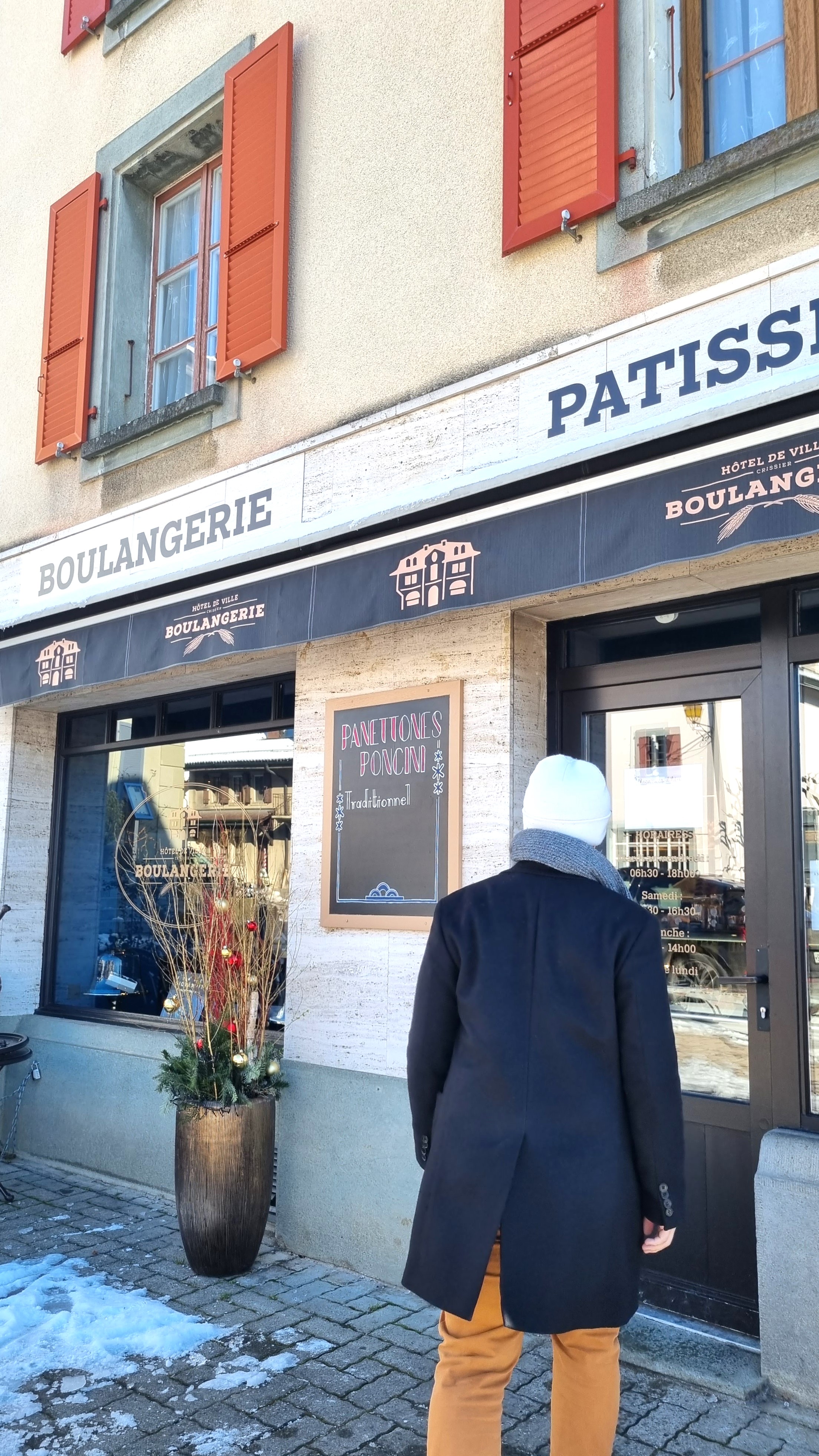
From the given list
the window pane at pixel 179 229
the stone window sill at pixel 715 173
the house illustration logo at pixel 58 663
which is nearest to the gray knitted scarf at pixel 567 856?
the stone window sill at pixel 715 173

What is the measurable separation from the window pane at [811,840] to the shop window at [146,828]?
2.61 metres

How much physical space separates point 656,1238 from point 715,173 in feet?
11.4

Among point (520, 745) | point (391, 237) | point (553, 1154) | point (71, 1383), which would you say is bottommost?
point (71, 1383)

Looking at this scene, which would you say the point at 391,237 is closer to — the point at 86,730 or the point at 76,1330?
the point at 86,730

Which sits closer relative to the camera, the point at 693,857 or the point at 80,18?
the point at 693,857

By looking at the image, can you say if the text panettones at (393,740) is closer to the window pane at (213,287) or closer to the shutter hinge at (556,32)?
the shutter hinge at (556,32)

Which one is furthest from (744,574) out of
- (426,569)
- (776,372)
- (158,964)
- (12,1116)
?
(12,1116)

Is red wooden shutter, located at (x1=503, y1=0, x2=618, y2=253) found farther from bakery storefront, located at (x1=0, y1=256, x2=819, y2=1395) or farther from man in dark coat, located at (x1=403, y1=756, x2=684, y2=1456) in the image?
man in dark coat, located at (x1=403, y1=756, x2=684, y2=1456)

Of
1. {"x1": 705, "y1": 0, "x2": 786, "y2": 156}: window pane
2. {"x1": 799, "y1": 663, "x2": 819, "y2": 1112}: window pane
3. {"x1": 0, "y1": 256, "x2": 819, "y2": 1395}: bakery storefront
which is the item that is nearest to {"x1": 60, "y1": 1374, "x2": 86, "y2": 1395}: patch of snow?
{"x1": 0, "y1": 256, "x2": 819, "y2": 1395}: bakery storefront

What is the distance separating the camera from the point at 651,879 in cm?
451

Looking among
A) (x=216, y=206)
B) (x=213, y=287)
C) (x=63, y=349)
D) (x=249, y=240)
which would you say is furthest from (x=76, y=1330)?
(x=216, y=206)

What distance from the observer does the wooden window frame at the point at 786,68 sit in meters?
4.09

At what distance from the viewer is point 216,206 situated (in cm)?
705

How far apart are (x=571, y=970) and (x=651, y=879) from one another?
2.11 metres
